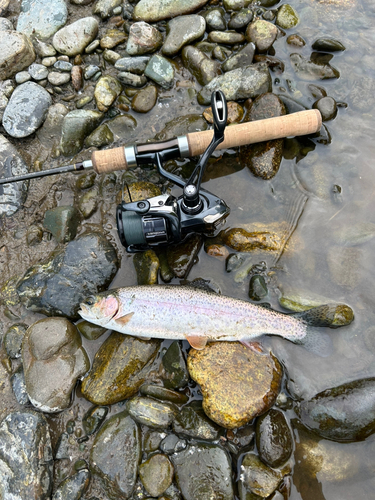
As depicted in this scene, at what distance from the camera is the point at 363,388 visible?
3379 mm

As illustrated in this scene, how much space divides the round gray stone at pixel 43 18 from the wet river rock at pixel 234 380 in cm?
520

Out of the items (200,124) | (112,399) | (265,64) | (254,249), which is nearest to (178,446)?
(112,399)

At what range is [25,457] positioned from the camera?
341 centimetres

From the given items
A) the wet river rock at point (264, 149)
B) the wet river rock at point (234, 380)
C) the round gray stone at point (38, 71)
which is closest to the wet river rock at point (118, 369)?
the wet river rock at point (234, 380)

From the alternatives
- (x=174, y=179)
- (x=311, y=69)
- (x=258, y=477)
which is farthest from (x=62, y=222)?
(x=311, y=69)

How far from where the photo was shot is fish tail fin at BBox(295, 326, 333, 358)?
3627mm

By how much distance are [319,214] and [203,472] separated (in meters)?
3.17

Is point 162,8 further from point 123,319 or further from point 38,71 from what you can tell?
point 123,319

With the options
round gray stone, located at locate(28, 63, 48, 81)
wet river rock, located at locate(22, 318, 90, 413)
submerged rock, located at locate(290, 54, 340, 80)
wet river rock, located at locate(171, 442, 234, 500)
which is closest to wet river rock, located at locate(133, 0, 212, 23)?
round gray stone, located at locate(28, 63, 48, 81)

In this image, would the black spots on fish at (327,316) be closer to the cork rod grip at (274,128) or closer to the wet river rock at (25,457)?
the cork rod grip at (274,128)

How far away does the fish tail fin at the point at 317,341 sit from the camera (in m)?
3.63

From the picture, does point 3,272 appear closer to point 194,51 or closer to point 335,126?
point 194,51

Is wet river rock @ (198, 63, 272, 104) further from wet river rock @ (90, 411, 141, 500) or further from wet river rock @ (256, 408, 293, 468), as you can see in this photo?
wet river rock @ (90, 411, 141, 500)

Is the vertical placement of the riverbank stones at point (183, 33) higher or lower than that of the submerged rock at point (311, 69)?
Answer: higher
